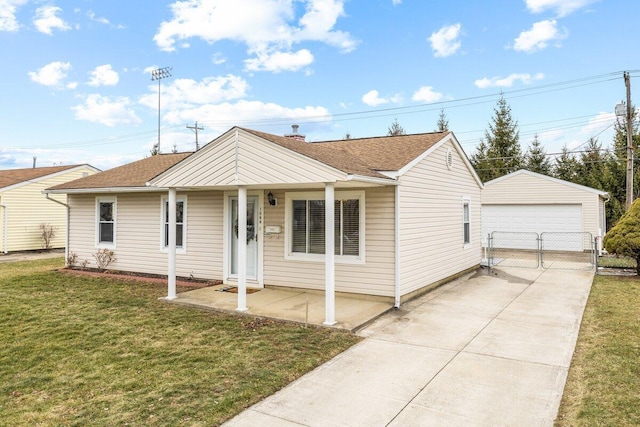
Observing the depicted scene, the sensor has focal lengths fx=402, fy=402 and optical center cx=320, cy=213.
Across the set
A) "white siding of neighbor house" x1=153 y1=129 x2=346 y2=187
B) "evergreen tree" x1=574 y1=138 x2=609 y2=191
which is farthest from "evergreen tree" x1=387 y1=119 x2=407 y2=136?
"white siding of neighbor house" x1=153 y1=129 x2=346 y2=187

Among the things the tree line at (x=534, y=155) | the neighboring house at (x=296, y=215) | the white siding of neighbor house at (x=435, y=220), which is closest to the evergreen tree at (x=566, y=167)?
the tree line at (x=534, y=155)

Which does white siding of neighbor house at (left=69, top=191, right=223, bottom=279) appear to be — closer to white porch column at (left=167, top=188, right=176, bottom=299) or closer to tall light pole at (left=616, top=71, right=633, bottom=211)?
white porch column at (left=167, top=188, right=176, bottom=299)

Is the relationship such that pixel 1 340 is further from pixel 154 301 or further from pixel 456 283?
pixel 456 283

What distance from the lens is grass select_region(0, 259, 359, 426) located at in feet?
12.0

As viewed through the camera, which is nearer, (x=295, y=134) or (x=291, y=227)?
(x=291, y=227)

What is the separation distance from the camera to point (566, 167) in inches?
1120

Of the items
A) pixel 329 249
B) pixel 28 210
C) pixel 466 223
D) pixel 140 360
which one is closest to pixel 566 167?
pixel 466 223

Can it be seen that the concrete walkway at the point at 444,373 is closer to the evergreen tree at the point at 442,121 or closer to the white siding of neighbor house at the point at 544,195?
the white siding of neighbor house at the point at 544,195

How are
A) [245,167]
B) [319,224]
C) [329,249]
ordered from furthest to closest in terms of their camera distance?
1. [319,224]
2. [245,167]
3. [329,249]

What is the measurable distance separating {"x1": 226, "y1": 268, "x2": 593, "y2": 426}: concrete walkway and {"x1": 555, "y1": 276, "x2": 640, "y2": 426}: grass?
13cm

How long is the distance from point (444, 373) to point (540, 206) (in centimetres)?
1671

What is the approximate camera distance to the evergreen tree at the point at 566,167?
27.8 meters

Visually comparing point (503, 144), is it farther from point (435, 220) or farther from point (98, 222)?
point (98, 222)

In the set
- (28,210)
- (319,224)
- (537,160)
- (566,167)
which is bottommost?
(319,224)
